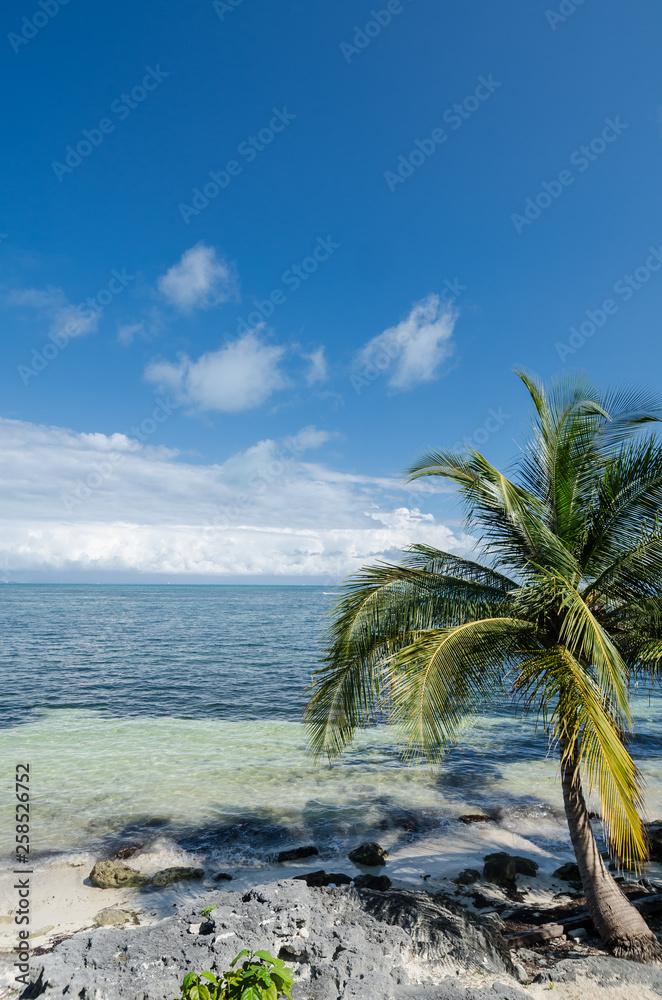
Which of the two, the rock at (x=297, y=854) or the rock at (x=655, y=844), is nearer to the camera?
the rock at (x=655, y=844)

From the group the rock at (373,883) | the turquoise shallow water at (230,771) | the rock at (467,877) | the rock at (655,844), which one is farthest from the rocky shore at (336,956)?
the turquoise shallow water at (230,771)

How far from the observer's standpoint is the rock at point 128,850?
12.0 meters

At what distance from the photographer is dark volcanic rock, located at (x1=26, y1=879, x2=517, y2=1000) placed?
5.79m

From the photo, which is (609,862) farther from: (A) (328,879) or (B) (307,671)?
(B) (307,671)

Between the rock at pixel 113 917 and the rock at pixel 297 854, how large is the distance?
371 cm

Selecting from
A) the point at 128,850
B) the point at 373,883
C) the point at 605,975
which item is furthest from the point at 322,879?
the point at 605,975

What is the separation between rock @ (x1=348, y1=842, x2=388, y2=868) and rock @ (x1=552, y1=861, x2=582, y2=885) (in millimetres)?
3611

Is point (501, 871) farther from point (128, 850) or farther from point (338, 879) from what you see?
point (128, 850)

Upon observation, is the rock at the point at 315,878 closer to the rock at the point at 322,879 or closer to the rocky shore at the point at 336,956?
the rock at the point at 322,879

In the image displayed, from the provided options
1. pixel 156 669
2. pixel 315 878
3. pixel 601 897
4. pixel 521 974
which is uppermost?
pixel 601 897

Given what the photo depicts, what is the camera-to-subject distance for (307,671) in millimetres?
38906

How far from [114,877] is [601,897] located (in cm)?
902

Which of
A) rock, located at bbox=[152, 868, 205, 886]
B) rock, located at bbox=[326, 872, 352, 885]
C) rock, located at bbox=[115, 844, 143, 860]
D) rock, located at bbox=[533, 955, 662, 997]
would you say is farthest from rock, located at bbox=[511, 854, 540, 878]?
rock, located at bbox=[115, 844, 143, 860]

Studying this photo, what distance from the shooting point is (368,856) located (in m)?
11.5
